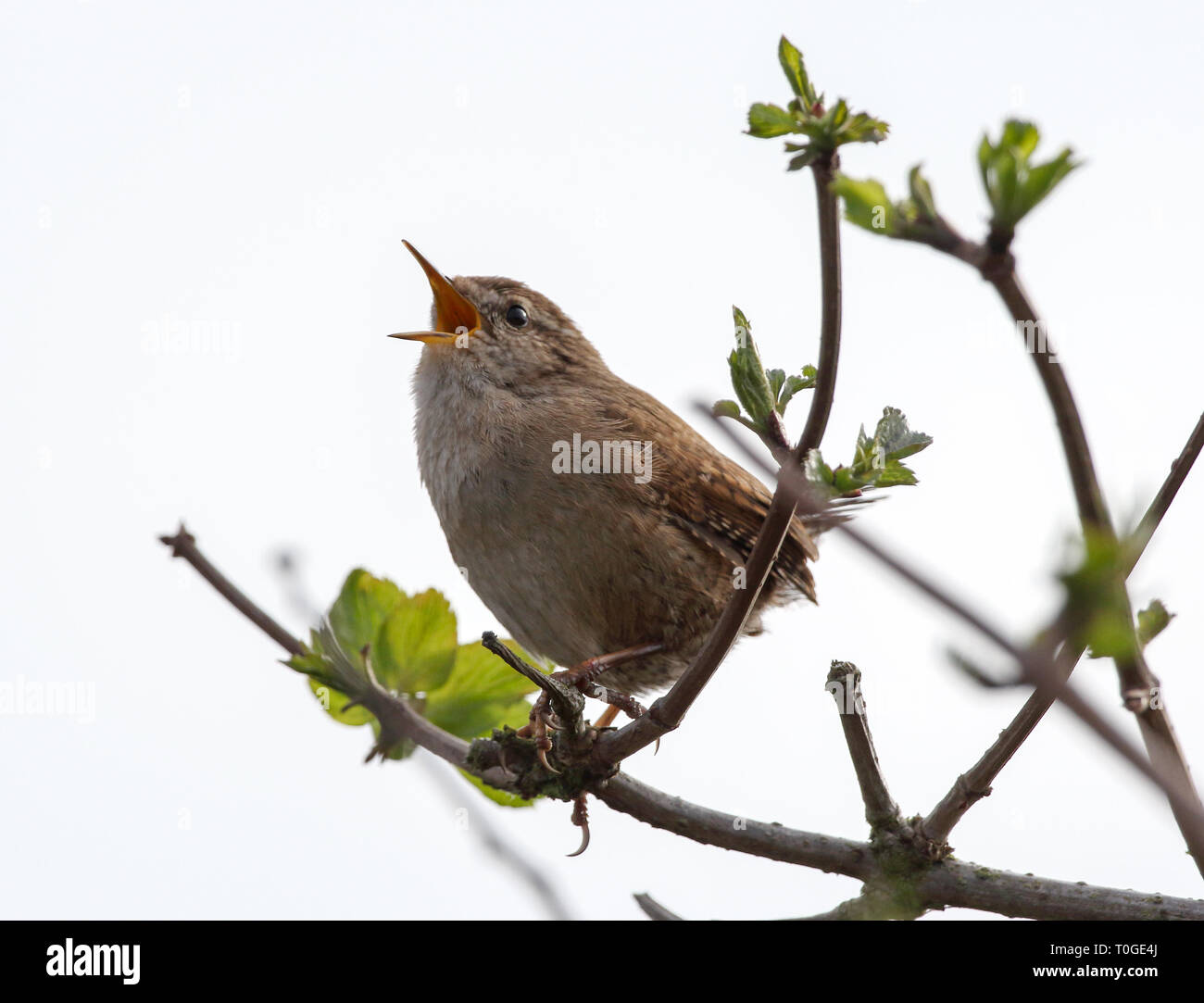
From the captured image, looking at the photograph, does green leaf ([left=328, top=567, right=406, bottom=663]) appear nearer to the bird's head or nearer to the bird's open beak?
the bird's head

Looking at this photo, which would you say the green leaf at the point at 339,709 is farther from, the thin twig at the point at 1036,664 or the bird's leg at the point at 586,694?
the thin twig at the point at 1036,664

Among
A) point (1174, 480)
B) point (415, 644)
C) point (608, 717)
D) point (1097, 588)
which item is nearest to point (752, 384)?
point (1174, 480)

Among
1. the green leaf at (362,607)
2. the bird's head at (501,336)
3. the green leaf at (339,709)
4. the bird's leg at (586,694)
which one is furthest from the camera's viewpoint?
the bird's head at (501,336)

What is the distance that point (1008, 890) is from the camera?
8.41 ft

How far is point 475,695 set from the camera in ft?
10.1

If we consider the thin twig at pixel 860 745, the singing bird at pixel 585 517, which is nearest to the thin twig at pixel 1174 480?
the thin twig at pixel 860 745

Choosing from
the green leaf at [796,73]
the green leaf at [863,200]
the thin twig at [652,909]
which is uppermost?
the green leaf at [796,73]

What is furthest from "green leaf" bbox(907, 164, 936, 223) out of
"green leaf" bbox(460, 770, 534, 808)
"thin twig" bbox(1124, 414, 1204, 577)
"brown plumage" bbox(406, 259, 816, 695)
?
"brown plumage" bbox(406, 259, 816, 695)

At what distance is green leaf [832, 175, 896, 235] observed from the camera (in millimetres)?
1217

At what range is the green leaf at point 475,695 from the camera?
3.06 meters

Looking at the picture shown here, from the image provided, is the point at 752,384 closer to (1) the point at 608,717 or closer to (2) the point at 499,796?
(2) the point at 499,796

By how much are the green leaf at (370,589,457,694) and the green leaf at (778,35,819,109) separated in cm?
174

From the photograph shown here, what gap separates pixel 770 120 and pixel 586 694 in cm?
242

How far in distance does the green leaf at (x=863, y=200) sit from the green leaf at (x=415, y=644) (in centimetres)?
184
